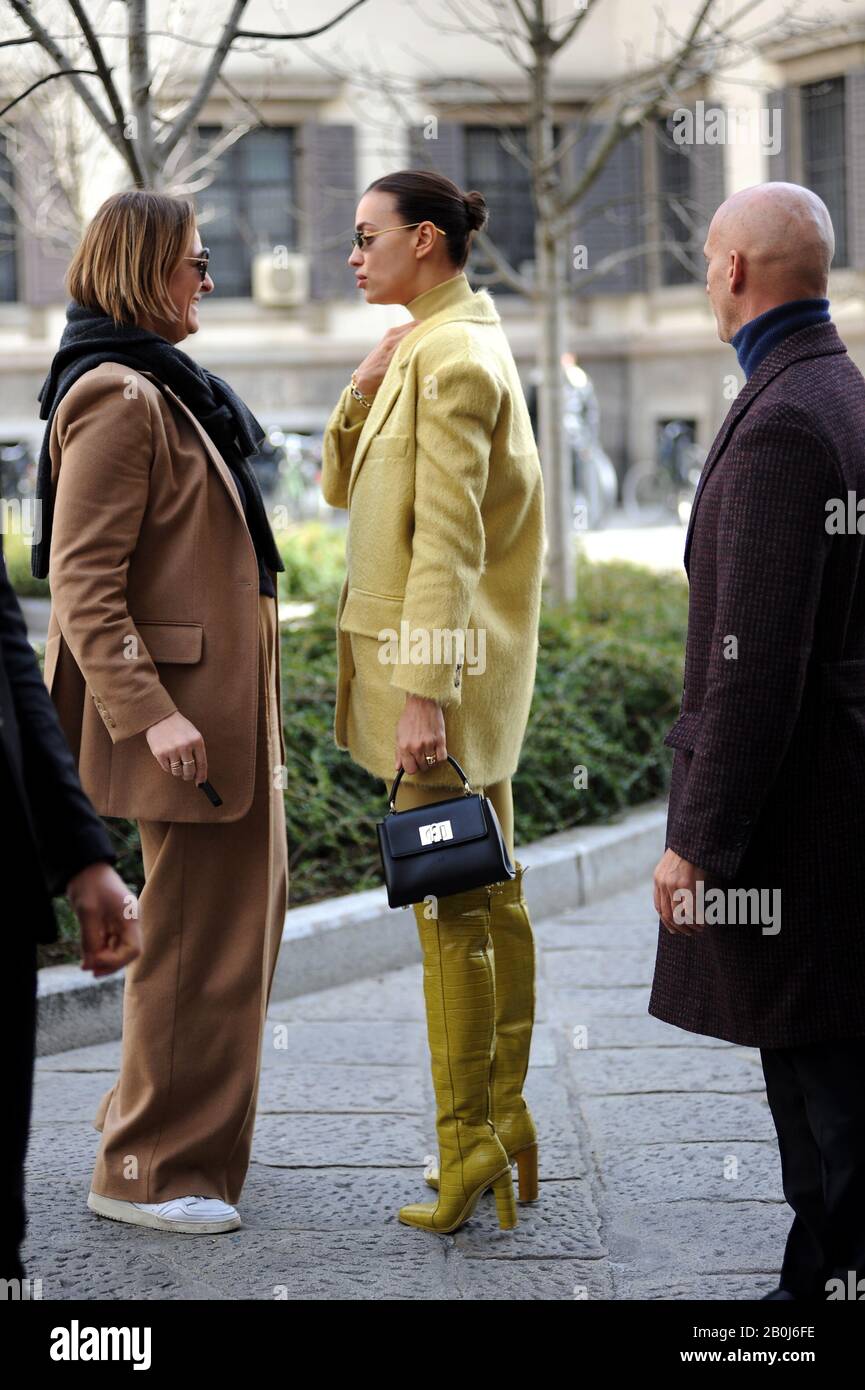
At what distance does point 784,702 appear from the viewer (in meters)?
2.57

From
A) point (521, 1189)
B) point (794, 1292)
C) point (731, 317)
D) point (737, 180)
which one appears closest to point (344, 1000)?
point (521, 1189)

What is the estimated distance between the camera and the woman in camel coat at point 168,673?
10.5 feet

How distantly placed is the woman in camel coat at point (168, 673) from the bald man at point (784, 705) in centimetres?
97

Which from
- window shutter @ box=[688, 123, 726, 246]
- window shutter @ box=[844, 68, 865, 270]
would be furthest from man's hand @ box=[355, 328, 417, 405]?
window shutter @ box=[844, 68, 865, 270]

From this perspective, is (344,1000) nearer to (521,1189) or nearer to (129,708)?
(521,1189)

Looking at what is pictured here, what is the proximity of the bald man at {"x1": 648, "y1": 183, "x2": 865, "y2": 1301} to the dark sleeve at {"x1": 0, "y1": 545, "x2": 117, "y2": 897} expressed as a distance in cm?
98

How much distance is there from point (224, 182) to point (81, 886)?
2120 cm

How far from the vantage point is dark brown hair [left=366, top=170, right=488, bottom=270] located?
3.32m

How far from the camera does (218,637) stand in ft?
10.8

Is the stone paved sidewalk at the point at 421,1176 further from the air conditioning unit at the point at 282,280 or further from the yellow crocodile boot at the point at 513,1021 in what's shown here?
the air conditioning unit at the point at 282,280

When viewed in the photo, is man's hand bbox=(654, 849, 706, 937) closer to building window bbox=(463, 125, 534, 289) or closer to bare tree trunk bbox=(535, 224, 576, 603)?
bare tree trunk bbox=(535, 224, 576, 603)

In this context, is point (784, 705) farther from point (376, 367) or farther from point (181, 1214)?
point (181, 1214)

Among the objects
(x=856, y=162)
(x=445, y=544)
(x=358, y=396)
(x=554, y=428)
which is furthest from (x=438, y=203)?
(x=856, y=162)

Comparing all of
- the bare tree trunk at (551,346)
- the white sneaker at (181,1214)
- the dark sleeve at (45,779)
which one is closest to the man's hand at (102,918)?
the dark sleeve at (45,779)
